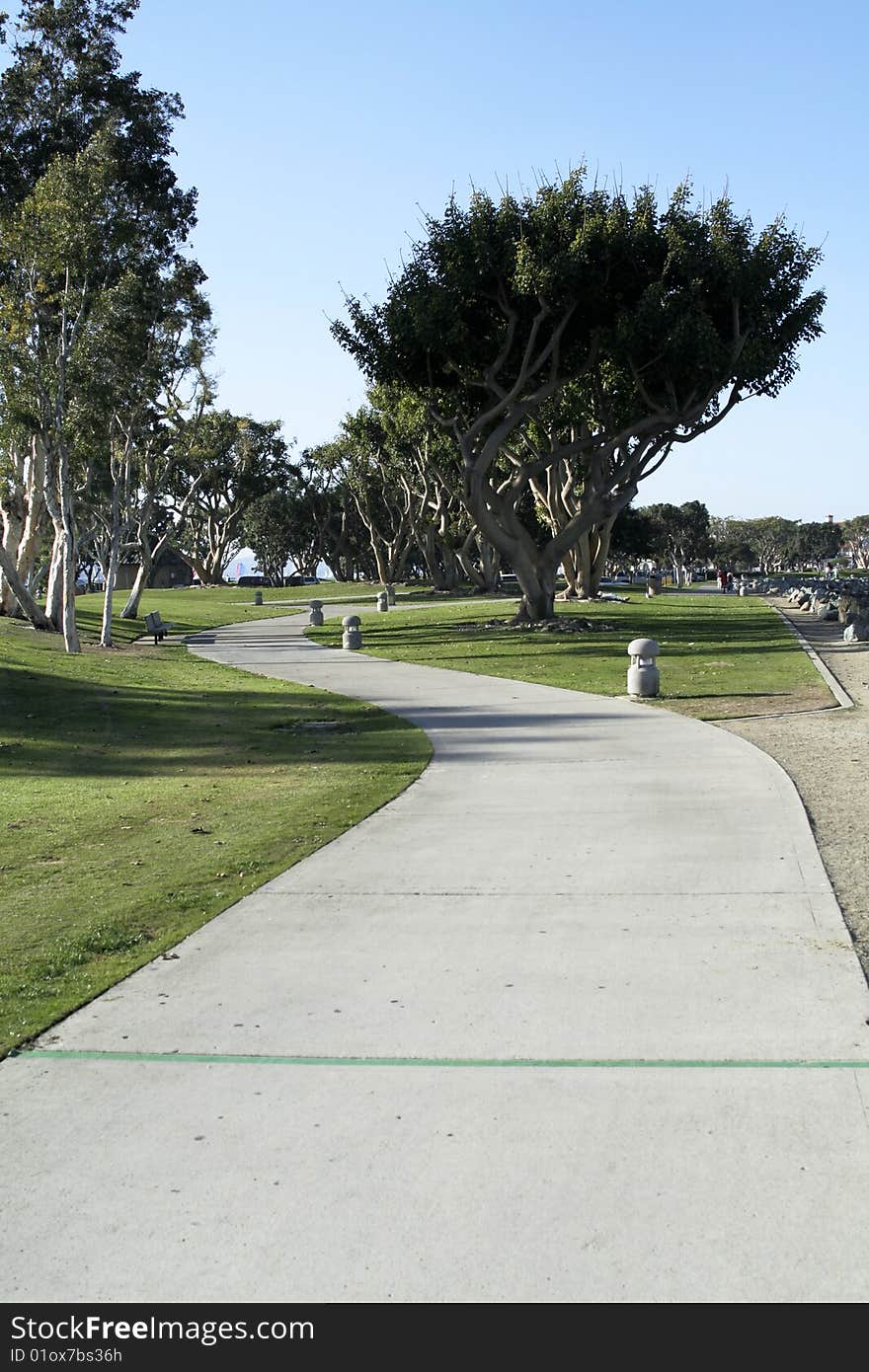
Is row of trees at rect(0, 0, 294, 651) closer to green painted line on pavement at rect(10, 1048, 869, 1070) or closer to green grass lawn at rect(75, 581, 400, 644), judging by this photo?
green grass lawn at rect(75, 581, 400, 644)

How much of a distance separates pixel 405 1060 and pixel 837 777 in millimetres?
7768

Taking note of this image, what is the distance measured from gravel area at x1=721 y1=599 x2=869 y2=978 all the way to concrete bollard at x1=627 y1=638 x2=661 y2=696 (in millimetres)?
2804

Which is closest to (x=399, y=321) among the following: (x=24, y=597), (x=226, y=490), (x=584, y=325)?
(x=584, y=325)

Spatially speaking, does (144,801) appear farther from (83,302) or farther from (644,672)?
(83,302)

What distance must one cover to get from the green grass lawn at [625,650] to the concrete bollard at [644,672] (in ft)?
1.07

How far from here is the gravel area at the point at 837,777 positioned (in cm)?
754

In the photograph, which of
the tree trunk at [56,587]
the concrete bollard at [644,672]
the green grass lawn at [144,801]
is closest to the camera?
the green grass lawn at [144,801]

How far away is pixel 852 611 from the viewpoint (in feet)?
124

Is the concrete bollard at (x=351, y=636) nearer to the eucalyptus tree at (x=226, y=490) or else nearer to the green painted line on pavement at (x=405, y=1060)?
the green painted line on pavement at (x=405, y=1060)

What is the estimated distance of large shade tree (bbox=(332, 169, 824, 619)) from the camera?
31.5 metres

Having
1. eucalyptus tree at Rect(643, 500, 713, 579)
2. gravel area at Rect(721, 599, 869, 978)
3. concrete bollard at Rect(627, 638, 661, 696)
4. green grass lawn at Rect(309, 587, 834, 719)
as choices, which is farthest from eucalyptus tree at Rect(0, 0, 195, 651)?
eucalyptus tree at Rect(643, 500, 713, 579)

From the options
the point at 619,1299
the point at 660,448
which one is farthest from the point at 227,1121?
the point at 660,448

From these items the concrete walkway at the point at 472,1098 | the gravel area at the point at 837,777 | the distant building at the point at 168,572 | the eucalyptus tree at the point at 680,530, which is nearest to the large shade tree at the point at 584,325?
the gravel area at the point at 837,777
